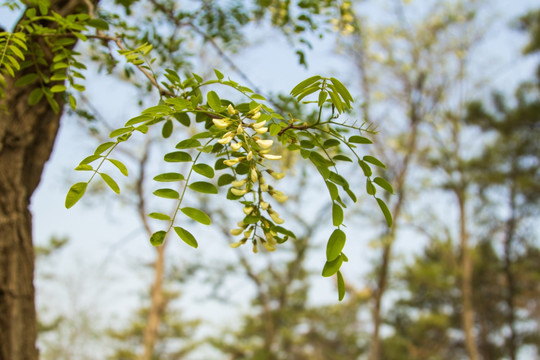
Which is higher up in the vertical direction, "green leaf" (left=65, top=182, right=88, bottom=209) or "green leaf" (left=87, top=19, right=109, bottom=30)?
"green leaf" (left=87, top=19, right=109, bottom=30)

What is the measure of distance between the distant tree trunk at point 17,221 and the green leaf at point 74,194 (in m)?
0.61

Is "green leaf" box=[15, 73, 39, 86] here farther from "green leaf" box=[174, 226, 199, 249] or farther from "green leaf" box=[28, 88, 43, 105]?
"green leaf" box=[174, 226, 199, 249]

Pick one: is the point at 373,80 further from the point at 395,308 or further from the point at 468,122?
the point at 395,308

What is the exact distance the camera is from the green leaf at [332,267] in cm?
74

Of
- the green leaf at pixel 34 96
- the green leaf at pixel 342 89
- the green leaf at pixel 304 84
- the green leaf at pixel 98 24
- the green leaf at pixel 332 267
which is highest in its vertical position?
the green leaf at pixel 98 24

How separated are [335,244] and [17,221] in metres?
0.93

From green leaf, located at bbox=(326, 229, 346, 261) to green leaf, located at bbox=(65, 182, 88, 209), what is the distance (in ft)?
1.33

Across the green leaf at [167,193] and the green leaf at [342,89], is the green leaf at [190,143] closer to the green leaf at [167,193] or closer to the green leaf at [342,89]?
the green leaf at [167,193]

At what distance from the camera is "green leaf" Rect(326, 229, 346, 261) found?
2.44ft

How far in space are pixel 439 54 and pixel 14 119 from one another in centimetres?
881

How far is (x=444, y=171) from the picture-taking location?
11.0 m

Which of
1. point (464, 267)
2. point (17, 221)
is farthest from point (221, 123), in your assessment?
point (464, 267)

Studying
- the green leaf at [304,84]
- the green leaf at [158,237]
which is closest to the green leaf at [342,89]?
the green leaf at [304,84]

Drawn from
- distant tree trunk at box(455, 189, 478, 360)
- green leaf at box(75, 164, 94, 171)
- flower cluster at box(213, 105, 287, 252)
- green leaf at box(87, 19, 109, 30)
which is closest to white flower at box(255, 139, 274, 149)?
flower cluster at box(213, 105, 287, 252)
